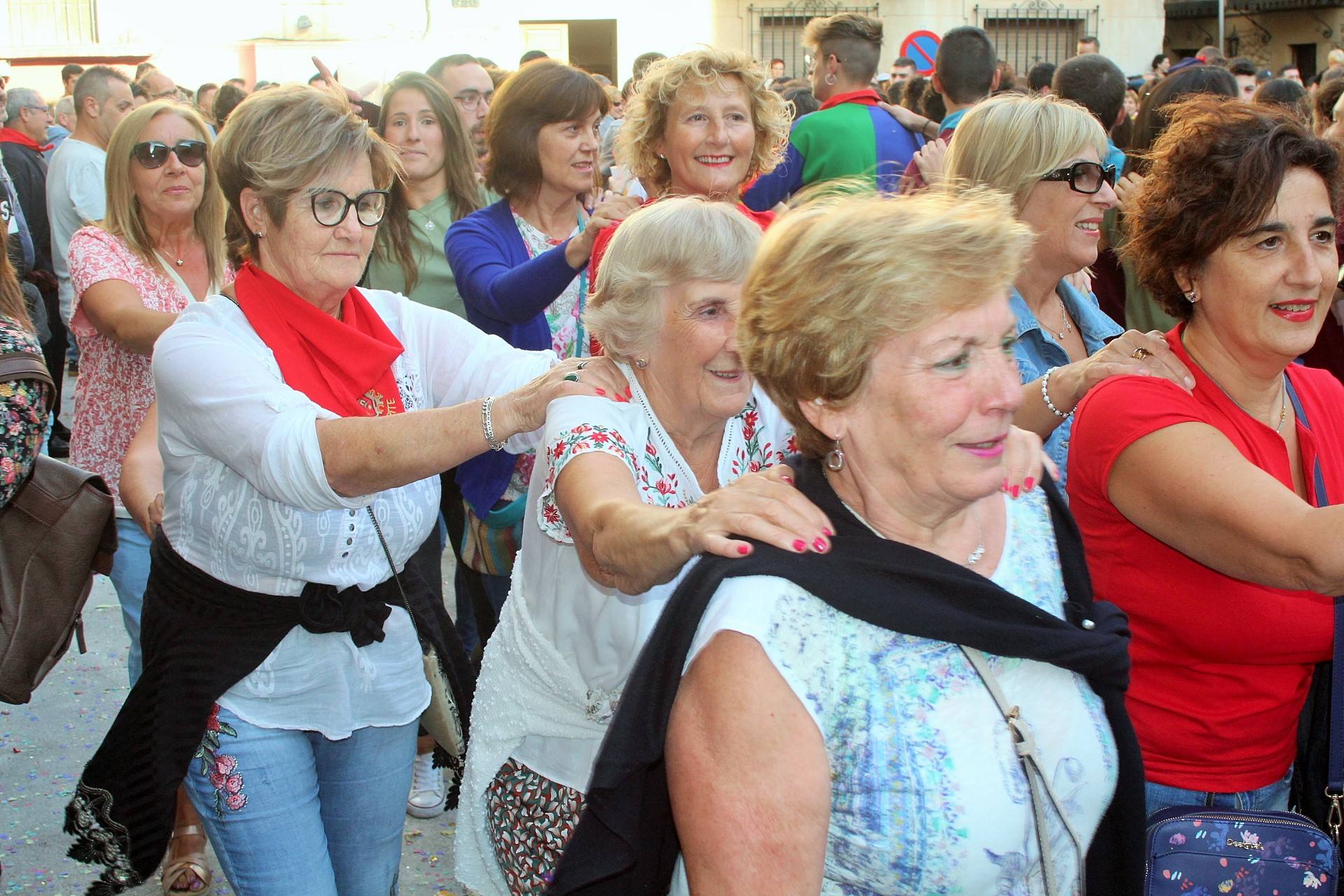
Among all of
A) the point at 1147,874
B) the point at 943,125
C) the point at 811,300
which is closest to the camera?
the point at 811,300

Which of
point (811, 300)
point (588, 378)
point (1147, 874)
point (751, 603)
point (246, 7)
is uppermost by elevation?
point (246, 7)

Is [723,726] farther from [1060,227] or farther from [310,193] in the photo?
[1060,227]

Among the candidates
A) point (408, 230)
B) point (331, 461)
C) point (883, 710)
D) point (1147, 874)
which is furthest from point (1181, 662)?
point (408, 230)

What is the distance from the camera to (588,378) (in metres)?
2.53

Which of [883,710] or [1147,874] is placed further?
[1147,874]

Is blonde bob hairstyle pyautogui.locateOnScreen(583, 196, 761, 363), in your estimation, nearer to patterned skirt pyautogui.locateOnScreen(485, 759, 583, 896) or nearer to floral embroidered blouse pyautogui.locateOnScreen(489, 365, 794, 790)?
floral embroidered blouse pyautogui.locateOnScreen(489, 365, 794, 790)

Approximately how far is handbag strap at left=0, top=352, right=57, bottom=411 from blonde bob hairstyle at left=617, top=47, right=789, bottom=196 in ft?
6.40

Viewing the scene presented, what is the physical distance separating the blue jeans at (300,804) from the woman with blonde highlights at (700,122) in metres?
1.94

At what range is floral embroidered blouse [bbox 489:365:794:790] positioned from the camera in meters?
2.37

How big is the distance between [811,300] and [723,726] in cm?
59

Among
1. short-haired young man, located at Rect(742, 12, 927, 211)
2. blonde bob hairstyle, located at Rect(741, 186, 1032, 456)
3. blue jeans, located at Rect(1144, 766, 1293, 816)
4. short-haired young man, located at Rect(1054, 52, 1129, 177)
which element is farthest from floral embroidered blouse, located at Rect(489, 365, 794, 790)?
short-haired young man, located at Rect(1054, 52, 1129, 177)

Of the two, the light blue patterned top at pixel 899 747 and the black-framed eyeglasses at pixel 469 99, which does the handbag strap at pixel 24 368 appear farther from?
the black-framed eyeglasses at pixel 469 99

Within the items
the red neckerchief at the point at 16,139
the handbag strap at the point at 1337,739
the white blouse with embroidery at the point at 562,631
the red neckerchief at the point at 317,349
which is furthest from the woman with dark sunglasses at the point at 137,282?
the red neckerchief at the point at 16,139

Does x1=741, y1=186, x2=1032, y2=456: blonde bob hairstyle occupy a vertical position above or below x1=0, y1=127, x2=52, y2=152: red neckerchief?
below
